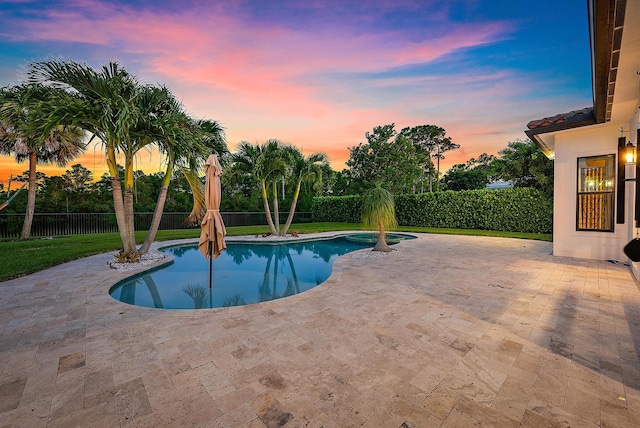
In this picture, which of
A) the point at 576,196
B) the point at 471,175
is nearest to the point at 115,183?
the point at 576,196

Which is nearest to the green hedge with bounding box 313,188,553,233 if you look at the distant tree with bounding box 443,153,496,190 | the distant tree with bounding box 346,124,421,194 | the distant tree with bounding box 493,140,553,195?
the distant tree with bounding box 493,140,553,195

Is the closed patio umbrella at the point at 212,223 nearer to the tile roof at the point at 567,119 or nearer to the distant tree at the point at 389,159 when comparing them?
the tile roof at the point at 567,119

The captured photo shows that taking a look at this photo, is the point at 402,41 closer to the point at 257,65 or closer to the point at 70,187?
the point at 257,65

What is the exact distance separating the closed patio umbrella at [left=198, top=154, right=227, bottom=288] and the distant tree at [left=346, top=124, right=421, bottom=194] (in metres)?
18.5

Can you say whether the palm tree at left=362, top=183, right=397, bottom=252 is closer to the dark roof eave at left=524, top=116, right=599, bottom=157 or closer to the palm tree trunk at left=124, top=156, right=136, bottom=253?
the dark roof eave at left=524, top=116, right=599, bottom=157

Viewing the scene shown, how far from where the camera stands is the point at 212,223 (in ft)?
17.7

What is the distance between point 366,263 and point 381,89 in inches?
392

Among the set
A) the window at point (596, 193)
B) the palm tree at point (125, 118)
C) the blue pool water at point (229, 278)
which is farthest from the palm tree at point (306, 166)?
the window at point (596, 193)

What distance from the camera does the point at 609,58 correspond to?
3475 mm

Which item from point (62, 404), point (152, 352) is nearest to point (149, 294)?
point (152, 352)

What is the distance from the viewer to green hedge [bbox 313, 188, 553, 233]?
43.5ft

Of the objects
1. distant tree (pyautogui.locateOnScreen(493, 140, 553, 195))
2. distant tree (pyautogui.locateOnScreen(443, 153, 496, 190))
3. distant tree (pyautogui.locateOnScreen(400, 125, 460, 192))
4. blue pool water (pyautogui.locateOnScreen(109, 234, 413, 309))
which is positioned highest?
distant tree (pyautogui.locateOnScreen(400, 125, 460, 192))

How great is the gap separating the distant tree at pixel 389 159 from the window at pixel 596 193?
1507 cm

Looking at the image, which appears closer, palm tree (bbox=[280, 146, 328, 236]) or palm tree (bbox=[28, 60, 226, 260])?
palm tree (bbox=[28, 60, 226, 260])
